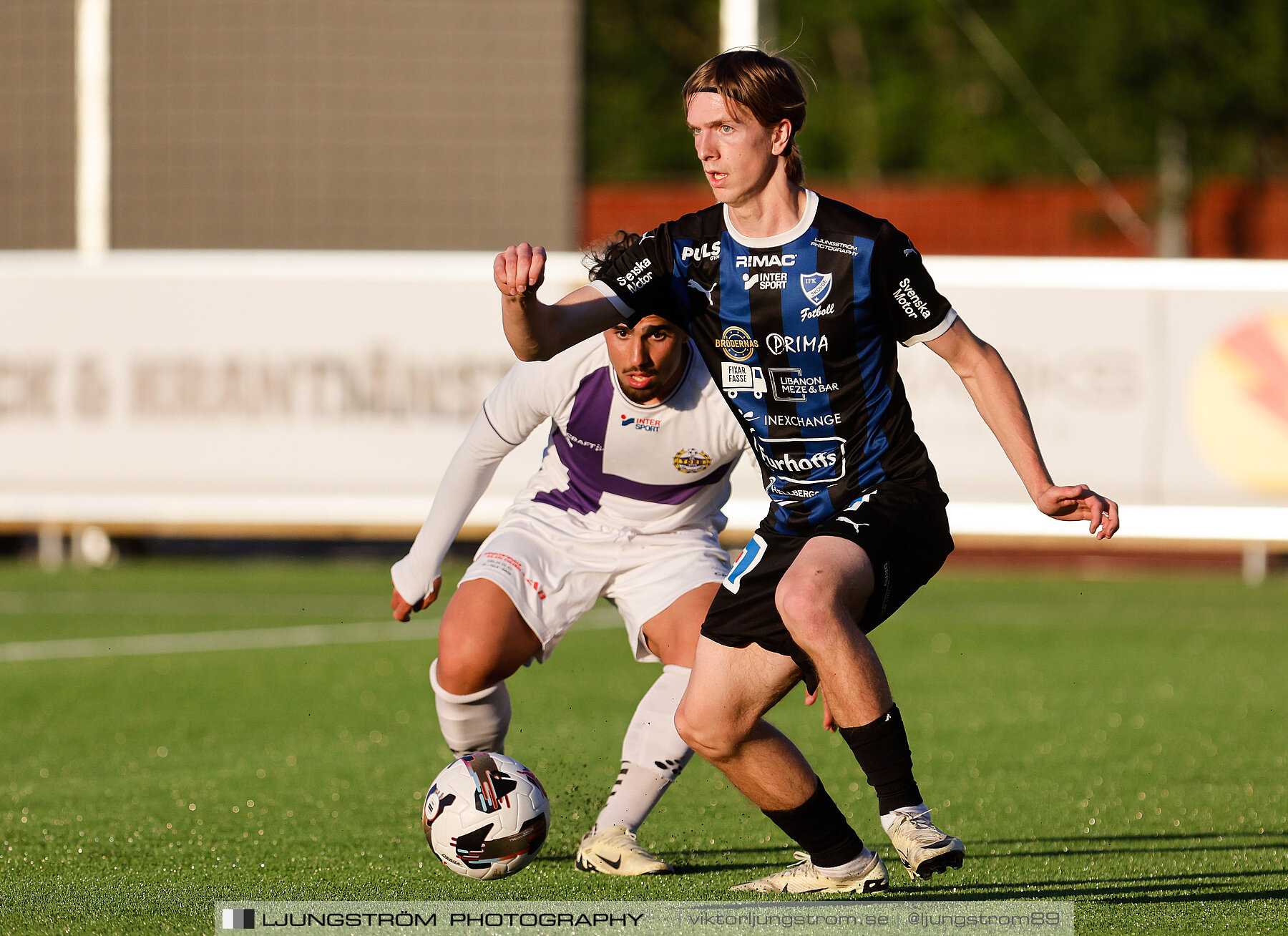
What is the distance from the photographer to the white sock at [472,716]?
18.1ft

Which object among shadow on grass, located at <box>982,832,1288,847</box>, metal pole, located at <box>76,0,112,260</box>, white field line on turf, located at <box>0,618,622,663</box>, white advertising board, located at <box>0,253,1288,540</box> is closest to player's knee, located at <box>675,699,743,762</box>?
shadow on grass, located at <box>982,832,1288,847</box>

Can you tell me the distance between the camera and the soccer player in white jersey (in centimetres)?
548

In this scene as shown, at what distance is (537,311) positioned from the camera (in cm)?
424

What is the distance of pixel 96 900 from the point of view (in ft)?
15.4

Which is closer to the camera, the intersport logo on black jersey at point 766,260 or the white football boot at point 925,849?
the white football boot at point 925,849

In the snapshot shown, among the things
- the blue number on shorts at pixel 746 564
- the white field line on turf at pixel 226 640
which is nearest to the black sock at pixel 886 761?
the blue number on shorts at pixel 746 564

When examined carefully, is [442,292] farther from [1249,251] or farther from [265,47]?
[1249,251]

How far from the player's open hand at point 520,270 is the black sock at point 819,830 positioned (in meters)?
1.43

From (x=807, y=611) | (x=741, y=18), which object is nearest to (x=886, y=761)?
(x=807, y=611)

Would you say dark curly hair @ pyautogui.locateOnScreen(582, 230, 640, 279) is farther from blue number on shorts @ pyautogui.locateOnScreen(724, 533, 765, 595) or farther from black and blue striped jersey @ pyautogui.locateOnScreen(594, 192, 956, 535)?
blue number on shorts @ pyautogui.locateOnScreen(724, 533, 765, 595)

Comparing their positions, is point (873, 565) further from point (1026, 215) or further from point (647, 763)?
point (1026, 215)

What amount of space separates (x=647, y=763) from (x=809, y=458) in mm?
1327

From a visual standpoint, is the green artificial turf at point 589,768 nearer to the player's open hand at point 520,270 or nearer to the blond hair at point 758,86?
the player's open hand at point 520,270

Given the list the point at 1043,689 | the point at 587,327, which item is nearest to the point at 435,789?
the point at 587,327
